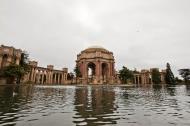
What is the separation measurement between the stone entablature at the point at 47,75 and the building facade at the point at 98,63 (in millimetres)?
13175

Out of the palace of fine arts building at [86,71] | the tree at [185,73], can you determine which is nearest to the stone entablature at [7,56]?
the palace of fine arts building at [86,71]

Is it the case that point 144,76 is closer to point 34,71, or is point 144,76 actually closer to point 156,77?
point 156,77

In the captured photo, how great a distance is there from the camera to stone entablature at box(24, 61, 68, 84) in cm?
10074

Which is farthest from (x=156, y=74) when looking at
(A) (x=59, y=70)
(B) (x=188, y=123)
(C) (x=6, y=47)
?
(B) (x=188, y=123)

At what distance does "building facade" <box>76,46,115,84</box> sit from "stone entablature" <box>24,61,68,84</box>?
1317 centimetres

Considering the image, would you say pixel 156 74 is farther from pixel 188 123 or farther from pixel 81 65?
pixel 188 123

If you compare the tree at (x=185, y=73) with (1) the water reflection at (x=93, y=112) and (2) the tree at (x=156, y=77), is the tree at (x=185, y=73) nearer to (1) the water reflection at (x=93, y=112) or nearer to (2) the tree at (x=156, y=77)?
(2) the tree at (x=156, y=77)

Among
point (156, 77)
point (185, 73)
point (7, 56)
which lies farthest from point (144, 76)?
point (7, 56)

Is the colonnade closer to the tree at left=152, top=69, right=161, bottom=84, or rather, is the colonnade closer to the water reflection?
the tree at left=152, top=69, right=161, bottom=84

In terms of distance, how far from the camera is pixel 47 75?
111062 millimetres

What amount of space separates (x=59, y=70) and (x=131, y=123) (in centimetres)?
11285

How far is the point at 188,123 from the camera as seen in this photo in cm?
872

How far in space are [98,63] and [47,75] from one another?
3013cm

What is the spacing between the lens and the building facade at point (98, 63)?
4141 inches
